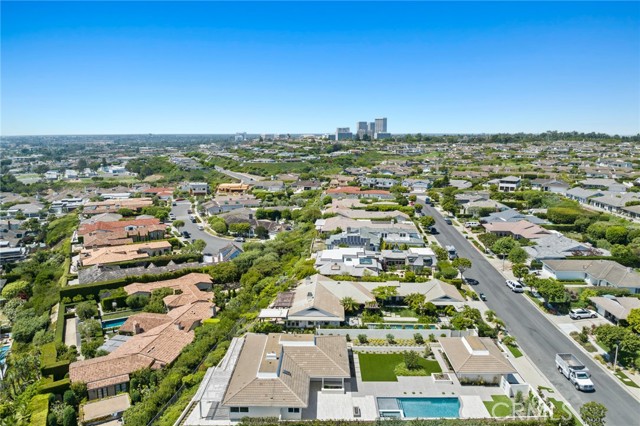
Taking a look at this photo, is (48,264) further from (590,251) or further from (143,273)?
(590,251)

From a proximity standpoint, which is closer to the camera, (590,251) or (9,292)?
(9,292)

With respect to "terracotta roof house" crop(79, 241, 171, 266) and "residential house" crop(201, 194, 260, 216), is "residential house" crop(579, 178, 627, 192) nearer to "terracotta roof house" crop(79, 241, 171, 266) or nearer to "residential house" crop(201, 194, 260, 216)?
"residential house" crop(201, 194, 260, 216)

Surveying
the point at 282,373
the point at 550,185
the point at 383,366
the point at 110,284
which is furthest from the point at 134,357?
the point at 550,185

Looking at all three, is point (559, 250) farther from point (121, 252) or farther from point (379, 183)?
point (121, 252)

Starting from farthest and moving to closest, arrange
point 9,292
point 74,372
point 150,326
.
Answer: point 9,292, point 150,326, point 74,372

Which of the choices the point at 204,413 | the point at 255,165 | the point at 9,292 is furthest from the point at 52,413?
the point at 255,165

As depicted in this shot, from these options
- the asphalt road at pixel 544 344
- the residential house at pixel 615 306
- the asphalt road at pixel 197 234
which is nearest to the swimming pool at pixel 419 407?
the asphalt road at pixel 544 344

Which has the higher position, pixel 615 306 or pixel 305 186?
pixel 305 186

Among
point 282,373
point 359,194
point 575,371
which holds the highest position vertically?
point 359,194
